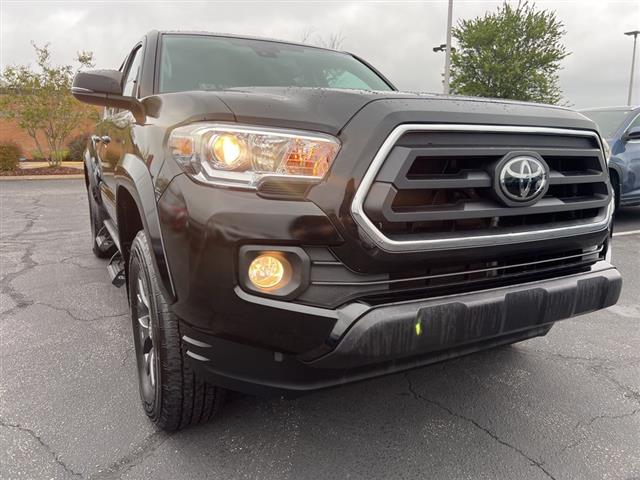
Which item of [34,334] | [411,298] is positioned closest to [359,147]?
[411,298]

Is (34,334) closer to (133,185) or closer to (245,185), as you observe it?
(133,185)

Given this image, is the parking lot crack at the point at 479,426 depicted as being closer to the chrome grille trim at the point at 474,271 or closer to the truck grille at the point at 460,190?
the chrome grille trim at the point at 474,271

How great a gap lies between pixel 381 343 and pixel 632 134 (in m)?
6.46

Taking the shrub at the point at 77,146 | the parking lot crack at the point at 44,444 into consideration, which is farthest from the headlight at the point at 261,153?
the shrub at the point at 77,146

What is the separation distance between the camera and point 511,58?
917 inches

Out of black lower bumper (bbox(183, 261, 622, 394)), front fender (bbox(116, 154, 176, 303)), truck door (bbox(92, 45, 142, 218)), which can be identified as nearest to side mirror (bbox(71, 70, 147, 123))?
truck door (bbox(92, 45, 142, 218))

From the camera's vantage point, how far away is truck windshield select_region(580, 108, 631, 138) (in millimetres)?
6616

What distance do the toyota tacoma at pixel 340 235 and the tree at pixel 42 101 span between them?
50.0ft

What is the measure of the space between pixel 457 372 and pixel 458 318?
1121 mm

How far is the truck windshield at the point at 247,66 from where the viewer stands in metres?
2.62

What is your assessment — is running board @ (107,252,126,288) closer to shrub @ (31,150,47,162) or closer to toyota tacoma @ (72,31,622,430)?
toyota tacoma @ (72,31,622,430)

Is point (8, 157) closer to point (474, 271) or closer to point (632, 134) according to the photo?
point (632, 134)

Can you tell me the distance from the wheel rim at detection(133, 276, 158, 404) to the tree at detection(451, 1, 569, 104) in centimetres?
2353

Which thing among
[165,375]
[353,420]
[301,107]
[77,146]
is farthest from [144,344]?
[77,146]
